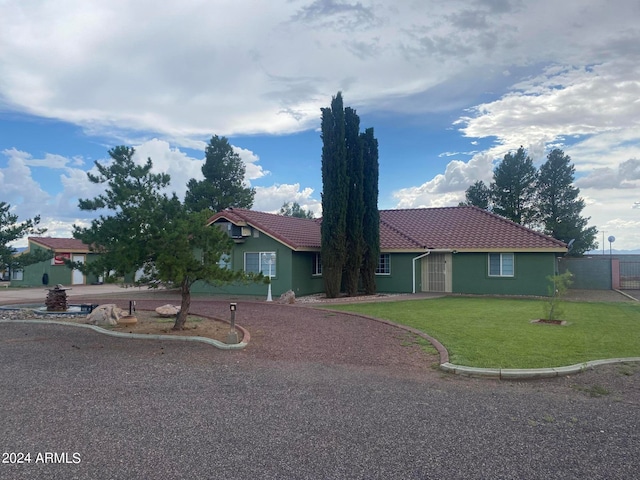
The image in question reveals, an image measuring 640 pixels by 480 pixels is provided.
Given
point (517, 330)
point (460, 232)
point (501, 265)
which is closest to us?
point (517, 330)

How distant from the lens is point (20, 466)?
14.0 feet

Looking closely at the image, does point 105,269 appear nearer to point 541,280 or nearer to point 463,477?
point 463,477

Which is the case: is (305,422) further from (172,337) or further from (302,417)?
(172,337)

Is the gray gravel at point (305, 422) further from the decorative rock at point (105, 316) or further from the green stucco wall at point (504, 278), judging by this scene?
the green stucco wall at point (504, 278)

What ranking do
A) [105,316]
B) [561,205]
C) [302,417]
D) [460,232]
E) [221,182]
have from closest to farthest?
1. [302,417]
2. [105,316]
3. [460,232]
4. [561,205]
5. [221,182]

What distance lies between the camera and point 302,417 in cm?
554

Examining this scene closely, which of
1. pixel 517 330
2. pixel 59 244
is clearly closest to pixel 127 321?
pixel 517 330

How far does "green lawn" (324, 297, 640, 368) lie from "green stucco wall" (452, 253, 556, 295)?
10.5 feet

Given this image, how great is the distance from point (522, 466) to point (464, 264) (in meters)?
19.4

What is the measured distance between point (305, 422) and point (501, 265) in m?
19.0

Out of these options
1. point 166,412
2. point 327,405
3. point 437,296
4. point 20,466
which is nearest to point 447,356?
point 327,405

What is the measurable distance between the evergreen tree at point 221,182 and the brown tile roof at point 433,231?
10535 mm

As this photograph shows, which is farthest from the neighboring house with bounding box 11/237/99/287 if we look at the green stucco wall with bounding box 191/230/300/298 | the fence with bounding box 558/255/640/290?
the fence with bounding box 558/255/640/290

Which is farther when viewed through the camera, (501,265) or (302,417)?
(501,265)
